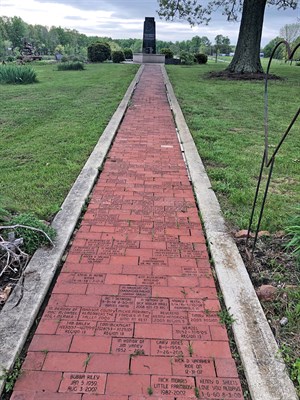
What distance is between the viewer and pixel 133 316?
2117mm

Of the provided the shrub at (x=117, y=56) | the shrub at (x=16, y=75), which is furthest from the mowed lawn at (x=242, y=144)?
the shrub at (x=117, y=56)

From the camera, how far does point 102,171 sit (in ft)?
14.2

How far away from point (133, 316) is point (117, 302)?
0.52 ft

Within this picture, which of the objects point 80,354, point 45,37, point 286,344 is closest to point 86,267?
point 80,354

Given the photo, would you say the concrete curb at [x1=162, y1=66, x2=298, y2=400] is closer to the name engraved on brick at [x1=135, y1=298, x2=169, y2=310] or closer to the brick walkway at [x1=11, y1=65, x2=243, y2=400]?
the brick walkway at [x1=11, y1=65, x2=243, y2=400]

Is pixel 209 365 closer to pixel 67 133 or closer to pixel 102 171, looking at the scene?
pixel 102 171

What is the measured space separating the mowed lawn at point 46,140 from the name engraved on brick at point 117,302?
4.23ft

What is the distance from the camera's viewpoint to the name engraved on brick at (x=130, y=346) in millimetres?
1884

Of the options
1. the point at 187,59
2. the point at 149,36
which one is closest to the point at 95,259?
the point at 187,59

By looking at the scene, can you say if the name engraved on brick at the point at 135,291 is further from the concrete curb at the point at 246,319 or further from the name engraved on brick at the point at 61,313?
the concrete curb at the point at 246,319

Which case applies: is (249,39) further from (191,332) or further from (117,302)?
(191,332)

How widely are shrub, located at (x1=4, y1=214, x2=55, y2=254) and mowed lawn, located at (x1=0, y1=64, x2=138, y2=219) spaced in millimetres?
397

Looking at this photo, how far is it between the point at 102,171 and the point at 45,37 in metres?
90.7

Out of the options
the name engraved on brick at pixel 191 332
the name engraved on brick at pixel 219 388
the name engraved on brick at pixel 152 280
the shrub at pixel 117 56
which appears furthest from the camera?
the shrub at pixel 117 56
